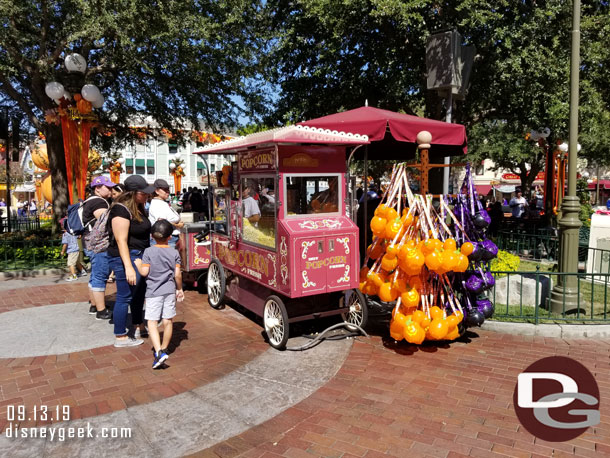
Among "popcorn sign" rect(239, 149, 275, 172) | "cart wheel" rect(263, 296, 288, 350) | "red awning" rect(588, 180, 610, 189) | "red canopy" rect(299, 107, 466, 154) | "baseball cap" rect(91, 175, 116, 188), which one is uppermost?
"red canopy" rect(299, 107, 466, 154)

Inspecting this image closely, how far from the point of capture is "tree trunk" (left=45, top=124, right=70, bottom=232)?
38.6 feet

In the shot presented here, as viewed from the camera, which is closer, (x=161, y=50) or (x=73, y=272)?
(x=73, y=272)

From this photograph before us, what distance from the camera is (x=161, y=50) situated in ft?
33.2

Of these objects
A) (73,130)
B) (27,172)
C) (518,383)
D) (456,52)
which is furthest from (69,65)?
(27,172)

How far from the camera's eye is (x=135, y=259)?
5.09 m

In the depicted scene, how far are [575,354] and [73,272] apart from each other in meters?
8.47

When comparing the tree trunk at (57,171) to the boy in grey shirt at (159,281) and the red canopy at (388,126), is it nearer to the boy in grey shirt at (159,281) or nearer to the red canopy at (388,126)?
the red canopy at (388,126)

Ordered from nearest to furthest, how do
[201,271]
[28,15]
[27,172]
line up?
[201,271] < [28,15] < [27,172]

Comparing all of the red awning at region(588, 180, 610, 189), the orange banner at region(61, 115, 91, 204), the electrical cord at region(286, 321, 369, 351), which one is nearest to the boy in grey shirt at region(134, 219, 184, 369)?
the electrical cord at region(286, 321, 369, 351)

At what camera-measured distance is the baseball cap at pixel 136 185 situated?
203 inches

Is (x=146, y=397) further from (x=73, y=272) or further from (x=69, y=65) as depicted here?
(x=69, y=65)

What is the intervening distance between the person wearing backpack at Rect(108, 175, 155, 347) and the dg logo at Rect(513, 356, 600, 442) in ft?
13.2

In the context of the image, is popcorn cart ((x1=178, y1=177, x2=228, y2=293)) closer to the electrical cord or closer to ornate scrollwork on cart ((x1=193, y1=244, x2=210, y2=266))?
ornate scrollwork on cart ((x1=193, y1=244, x2=210, y2=266))

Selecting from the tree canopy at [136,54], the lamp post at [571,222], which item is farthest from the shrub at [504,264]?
the tree canopy at [136,54]
